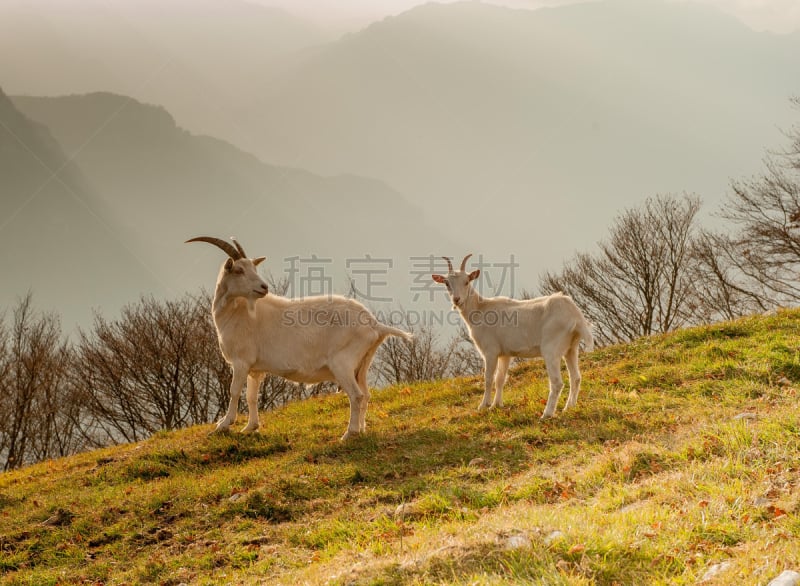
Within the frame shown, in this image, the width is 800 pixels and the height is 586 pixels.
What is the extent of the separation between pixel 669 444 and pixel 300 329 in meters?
7.14

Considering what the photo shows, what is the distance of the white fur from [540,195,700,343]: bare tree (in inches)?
1210

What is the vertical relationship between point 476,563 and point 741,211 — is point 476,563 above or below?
below

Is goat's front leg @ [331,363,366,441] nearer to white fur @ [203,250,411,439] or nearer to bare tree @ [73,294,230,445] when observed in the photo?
white fur @ [203,250,411,439]

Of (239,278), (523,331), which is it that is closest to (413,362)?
(523,331)

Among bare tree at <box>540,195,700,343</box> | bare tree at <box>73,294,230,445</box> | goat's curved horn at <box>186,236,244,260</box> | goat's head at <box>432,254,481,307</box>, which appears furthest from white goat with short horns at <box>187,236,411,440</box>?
bare tree at <box>540,195,700,343</box>

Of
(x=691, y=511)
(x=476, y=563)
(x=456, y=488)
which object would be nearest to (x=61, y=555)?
(x=456, y=488)

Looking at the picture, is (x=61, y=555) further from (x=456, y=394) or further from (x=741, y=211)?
(x=741, y=211)

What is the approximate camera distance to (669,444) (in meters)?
8.82

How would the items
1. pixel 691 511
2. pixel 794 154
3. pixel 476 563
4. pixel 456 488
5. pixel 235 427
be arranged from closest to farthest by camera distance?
1. pixel 476 563
2. pixel 691 511
3. pixel 456 488
4. pixel 235 427
5. pixel 794 154

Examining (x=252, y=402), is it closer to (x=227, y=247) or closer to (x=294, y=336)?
(x=294, y=336)

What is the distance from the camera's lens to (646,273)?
42062mm

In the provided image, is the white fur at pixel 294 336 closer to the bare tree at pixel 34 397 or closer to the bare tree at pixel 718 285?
the bare tree at pixel 34 397

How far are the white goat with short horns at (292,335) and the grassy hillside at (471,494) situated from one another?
111cm

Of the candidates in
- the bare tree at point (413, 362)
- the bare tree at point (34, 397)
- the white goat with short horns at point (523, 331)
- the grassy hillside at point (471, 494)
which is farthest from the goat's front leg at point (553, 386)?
the bare tree at point (413, 362)
